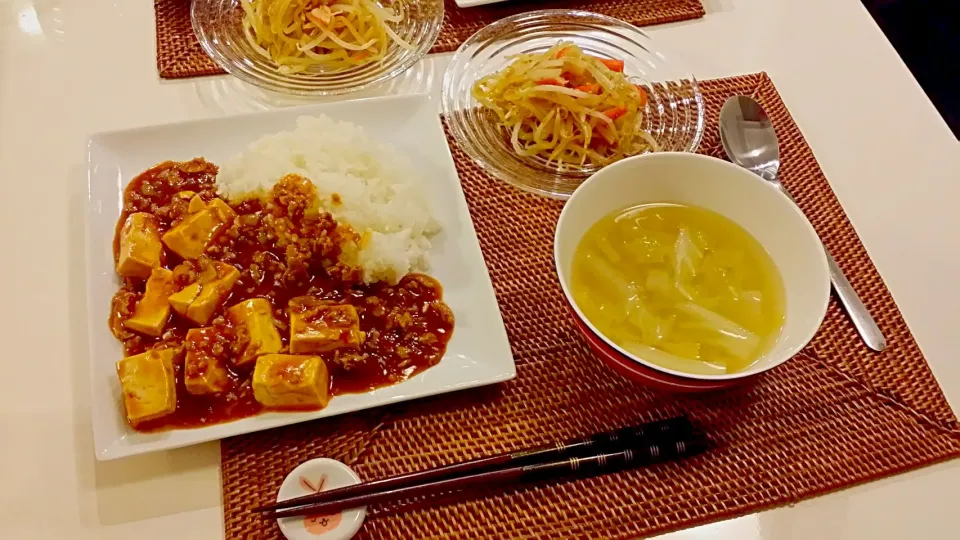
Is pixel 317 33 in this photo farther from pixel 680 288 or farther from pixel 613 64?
pixel 680 288

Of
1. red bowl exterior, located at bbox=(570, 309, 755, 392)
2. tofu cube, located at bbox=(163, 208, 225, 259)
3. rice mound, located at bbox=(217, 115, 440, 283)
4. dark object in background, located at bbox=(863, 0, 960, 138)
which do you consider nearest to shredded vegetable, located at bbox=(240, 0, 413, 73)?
rice mound, located at bbox=(217, 115, 440, 283)

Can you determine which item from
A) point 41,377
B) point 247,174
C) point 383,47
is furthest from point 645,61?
point 41,377

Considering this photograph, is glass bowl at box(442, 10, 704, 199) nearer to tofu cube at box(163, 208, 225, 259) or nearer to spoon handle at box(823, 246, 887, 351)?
spoon handle at box(823, 246, 887, 351)

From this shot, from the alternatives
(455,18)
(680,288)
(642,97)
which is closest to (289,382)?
(680,288)

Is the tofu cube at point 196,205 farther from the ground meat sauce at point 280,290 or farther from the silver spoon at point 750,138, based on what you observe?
the silver spoon at point 750,138

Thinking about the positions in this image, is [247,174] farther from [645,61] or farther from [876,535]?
[876,535]

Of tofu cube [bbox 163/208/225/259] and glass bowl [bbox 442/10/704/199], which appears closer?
tofu cube [bbox 163/208/225/259]
